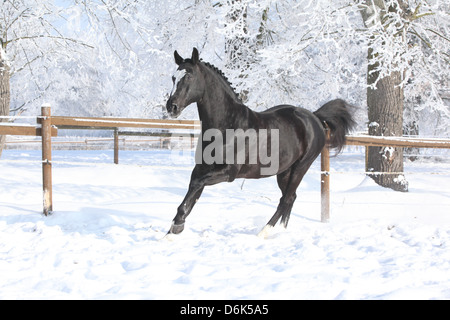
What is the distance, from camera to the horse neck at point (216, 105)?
13.4 feet

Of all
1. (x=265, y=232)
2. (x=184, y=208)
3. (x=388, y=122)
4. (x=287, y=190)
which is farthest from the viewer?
(x=388, y=122)

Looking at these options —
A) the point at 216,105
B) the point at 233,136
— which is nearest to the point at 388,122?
the point at 233,136

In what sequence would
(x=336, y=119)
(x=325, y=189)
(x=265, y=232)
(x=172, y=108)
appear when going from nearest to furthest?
1. (x=172, y=108)
2. (x=265, y=232)
3. (x=336, y=119)
4. (x=325, y=189)

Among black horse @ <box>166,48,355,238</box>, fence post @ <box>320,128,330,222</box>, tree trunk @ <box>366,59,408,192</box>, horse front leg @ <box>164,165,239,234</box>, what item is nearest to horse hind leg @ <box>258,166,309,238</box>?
black horse @ <box>166,48,355,238</box>

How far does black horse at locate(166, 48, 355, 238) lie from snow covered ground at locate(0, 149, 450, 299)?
1.68 ft

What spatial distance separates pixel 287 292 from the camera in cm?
261

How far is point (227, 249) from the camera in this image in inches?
148

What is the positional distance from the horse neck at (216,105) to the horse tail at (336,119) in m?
1.55

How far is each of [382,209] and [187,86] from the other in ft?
10.9

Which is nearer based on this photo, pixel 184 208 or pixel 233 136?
pixel 184 208

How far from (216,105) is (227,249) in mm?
1361

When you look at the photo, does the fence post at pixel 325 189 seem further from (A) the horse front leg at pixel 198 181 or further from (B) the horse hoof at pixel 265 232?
(A) the horse front leg at pixel 198 181

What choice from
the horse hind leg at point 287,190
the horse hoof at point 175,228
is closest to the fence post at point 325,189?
the horse hind leg at point 287,190

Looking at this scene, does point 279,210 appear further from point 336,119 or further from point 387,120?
point 387,120
